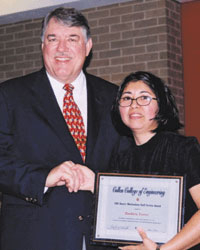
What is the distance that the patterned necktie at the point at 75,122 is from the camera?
9.62 ft

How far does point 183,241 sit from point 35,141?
3.35 ft

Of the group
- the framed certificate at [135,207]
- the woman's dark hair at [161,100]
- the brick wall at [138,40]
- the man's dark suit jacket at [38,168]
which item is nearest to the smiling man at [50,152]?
the man's dark suit jacket at [38,168]

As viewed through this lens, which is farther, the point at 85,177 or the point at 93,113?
the point at 93,113

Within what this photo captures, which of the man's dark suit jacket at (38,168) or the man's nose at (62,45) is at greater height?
the man's nose at (62,45)

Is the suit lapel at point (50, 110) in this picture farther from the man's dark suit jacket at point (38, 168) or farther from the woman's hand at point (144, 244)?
the woman's hand at point (144, 244)

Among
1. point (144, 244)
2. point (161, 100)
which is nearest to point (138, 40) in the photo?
point (161, 100)

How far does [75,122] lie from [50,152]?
254 mm

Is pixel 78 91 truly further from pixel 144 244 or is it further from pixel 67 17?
pixel 144 244

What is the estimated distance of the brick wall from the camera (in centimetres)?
629

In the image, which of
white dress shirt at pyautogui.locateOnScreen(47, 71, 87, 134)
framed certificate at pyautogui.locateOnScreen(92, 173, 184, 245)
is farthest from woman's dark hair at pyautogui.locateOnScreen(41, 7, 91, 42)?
framed certificate at pyautogui.locateOnScreen(92, 173, 184, 245)

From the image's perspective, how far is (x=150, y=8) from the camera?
639cm

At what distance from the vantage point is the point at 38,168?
8.96ft

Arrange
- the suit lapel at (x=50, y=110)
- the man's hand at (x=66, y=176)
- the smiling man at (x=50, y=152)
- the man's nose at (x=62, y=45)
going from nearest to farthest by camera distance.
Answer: the man's hand at (x=66, y=176) → the smiling man at (x=50, y=152) → the suit lapel at (x=50, y=110) → the man's nose at (x=62, y=45)

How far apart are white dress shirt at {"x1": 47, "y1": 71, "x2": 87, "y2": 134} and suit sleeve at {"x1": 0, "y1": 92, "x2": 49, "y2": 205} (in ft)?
1.30
